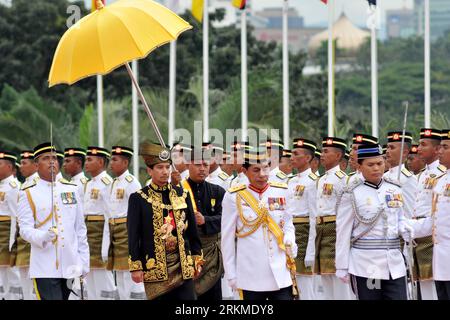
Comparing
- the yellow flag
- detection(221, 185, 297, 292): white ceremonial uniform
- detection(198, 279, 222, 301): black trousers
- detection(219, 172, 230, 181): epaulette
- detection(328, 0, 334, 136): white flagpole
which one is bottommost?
detection(198, 279, 222, 301): black trousers

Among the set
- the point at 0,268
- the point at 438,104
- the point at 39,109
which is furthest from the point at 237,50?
the point at 0,268

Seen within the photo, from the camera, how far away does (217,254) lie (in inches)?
495

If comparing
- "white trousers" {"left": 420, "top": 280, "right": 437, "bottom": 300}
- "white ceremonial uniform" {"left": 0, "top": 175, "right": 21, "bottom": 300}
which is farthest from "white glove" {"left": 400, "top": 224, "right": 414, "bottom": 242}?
"white ceremonial uniform" {"left": 0, "top": 175, "right": 21, "bottom": 300}

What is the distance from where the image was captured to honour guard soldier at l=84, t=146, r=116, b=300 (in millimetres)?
16938

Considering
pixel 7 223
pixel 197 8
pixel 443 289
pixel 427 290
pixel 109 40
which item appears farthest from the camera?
pixel 197 8

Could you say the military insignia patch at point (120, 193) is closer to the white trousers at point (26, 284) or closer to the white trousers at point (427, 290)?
the white trousers at point (26, 284)

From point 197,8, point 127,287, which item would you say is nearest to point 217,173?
point 127,287

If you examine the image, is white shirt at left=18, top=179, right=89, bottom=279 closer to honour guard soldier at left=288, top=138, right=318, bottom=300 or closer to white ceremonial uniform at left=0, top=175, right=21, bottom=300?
honour guard soldier at left=288, top=138, right=318, bottom=300

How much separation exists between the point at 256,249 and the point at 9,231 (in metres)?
7.45

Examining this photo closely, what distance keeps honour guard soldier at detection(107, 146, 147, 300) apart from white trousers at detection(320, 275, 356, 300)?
2710 mm

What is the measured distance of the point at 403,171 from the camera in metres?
14.1

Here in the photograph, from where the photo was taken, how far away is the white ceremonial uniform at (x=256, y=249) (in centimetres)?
1088

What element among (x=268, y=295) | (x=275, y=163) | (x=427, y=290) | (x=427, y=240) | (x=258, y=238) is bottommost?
(x=427, y=290)

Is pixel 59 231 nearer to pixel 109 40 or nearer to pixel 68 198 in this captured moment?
pixel 68 198
